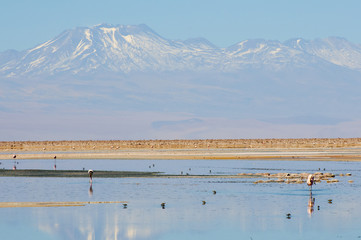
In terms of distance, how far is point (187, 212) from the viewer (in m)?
34.8

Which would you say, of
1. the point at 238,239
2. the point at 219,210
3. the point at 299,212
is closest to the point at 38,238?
the point at 238,239

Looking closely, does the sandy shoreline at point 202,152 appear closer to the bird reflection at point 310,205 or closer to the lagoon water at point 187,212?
the lagoon water at point 187,212

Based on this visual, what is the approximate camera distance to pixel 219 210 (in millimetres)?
35750

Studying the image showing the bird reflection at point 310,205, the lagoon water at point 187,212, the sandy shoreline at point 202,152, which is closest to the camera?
the lagoon water at point 187,212

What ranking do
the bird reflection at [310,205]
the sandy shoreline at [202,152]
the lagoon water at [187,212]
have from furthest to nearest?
the sandy shoreline at [202,152], the bird reflection at [310,205], the lagoon water at [187,212]

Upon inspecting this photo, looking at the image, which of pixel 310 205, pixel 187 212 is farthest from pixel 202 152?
pixel 187 212

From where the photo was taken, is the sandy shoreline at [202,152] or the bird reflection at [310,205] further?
the sandy shoreline at [202,152]

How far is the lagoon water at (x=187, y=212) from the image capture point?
1138 inches

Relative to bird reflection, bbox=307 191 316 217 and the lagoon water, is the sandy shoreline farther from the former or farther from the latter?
bird reflection, bbox=307 191 316 217

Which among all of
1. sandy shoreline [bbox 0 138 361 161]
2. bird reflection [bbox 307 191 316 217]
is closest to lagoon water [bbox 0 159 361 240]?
bird reflection [bbox 307 191 316 217]

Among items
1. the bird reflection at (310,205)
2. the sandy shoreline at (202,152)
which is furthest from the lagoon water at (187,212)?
the sandy shoreline at (202,152)

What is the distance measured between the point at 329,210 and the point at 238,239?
31.0 ft

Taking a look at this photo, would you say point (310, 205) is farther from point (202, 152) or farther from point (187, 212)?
point (202, 152)

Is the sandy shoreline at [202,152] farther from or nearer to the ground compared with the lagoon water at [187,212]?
farther from the ground
